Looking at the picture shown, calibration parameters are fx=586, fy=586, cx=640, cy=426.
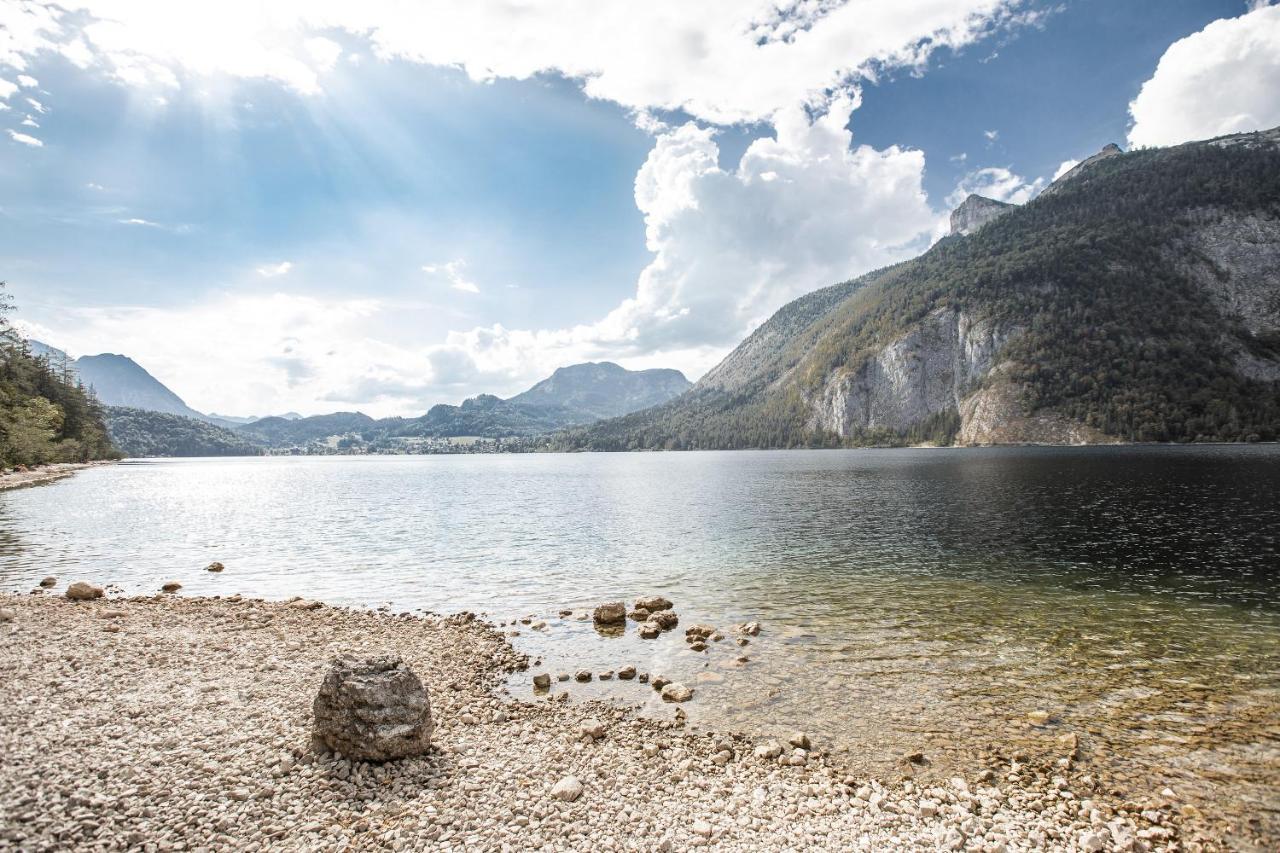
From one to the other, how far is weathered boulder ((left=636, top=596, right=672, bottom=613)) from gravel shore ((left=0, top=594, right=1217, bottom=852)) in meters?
10.1

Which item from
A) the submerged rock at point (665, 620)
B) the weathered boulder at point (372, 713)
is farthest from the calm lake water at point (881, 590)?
the weathered boulder at point (372, 713)

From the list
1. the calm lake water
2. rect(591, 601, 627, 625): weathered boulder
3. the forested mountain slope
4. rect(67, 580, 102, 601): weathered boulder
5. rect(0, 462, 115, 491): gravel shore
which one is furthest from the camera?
the forested mountain slope

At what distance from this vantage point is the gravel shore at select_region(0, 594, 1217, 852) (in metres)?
10.1

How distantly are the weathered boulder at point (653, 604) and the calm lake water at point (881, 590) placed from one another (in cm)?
70

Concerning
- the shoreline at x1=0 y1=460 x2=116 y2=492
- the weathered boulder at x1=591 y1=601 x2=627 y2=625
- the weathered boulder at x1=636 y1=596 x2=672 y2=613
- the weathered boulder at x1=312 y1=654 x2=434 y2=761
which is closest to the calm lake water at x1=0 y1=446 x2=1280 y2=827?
the weathered boulder at x1=591 y1=601 x2=627 y2=625

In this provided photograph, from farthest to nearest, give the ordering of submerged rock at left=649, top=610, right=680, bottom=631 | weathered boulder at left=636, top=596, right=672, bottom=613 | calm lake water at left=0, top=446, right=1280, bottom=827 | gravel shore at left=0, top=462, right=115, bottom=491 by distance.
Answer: gravel shore at left=0, top=462, right=115, bottom=491, weathered boulder at left=636, top=596, right=672, bottom=613, submerged rock at left=649, top=610, right=680, bottom=631, calm lake water at left=0, top=446, right=1280, bottom=827

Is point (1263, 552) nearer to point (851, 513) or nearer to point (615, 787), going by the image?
point (851, 513)

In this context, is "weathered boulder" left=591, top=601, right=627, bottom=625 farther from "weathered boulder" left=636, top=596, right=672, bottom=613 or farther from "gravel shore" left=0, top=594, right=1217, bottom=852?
"gravel shore" left=0, top=594, right=1217, bottom=852

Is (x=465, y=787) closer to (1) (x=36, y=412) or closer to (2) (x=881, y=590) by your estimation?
(2) (x=881, y=590)

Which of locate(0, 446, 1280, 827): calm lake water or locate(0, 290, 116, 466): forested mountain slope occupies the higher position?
locate(0, 290, 116, 466): forested mountain slope

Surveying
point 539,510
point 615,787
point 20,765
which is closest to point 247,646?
point 20,765

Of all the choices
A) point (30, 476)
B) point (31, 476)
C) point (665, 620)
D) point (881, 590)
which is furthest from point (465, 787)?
point (31, 476)

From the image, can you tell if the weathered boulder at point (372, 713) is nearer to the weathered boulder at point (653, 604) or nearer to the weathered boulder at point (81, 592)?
the weathered boulder at point (653, 604)

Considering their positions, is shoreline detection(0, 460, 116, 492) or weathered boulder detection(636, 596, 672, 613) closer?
weathered boulder detection(636, 596, 672, 613)
